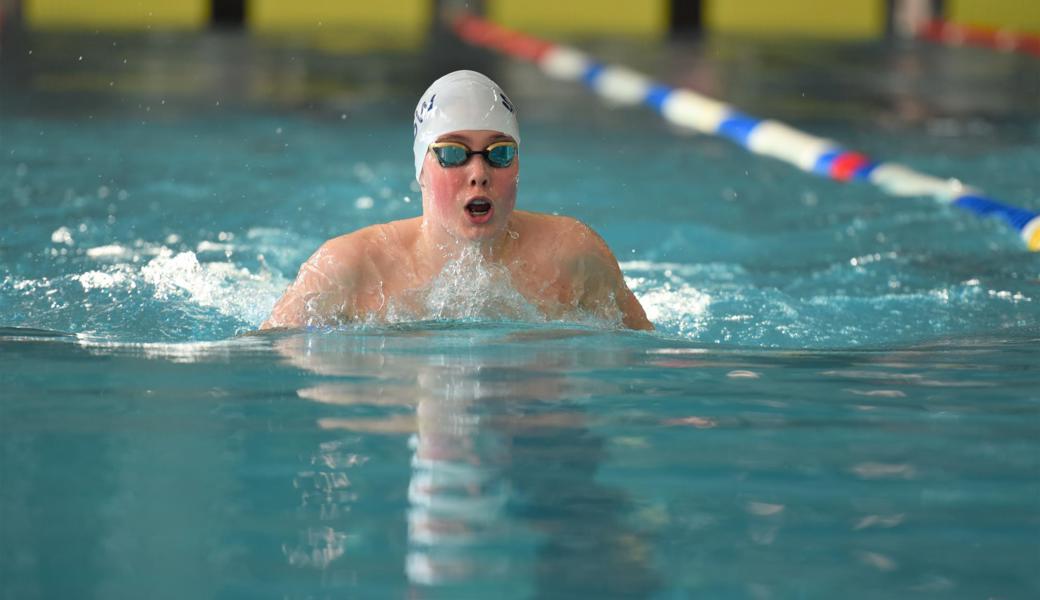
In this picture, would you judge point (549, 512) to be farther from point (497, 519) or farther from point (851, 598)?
point (851, 598)

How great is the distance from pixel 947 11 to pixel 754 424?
49.3ft

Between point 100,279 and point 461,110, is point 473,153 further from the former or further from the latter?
point 100,279

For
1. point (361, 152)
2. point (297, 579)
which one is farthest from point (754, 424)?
point (361, 152)

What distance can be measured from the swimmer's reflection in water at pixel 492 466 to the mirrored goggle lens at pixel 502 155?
0.40m

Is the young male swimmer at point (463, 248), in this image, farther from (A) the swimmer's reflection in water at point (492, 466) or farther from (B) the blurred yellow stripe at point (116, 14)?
(B) the blurred yellow stripe at point (116, 14)

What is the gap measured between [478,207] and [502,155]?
13 centimetres

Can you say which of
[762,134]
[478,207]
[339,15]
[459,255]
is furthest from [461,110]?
[339,15]

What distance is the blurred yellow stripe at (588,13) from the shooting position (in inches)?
661

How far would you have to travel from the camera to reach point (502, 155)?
3480 mm

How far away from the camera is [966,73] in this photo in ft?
39.1

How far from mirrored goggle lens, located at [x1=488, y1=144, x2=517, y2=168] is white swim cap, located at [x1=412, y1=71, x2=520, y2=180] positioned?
3.8 inches

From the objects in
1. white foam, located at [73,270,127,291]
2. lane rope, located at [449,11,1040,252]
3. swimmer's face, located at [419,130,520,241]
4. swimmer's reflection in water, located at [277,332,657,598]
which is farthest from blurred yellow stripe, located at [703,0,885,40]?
swimmer's reflection in water, located at [277,332,657,598]

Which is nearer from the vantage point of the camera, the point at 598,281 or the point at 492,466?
the point at 492,466

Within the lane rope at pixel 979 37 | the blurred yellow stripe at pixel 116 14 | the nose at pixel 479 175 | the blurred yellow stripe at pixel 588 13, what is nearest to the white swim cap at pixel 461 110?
the nose at pixel 479 175
